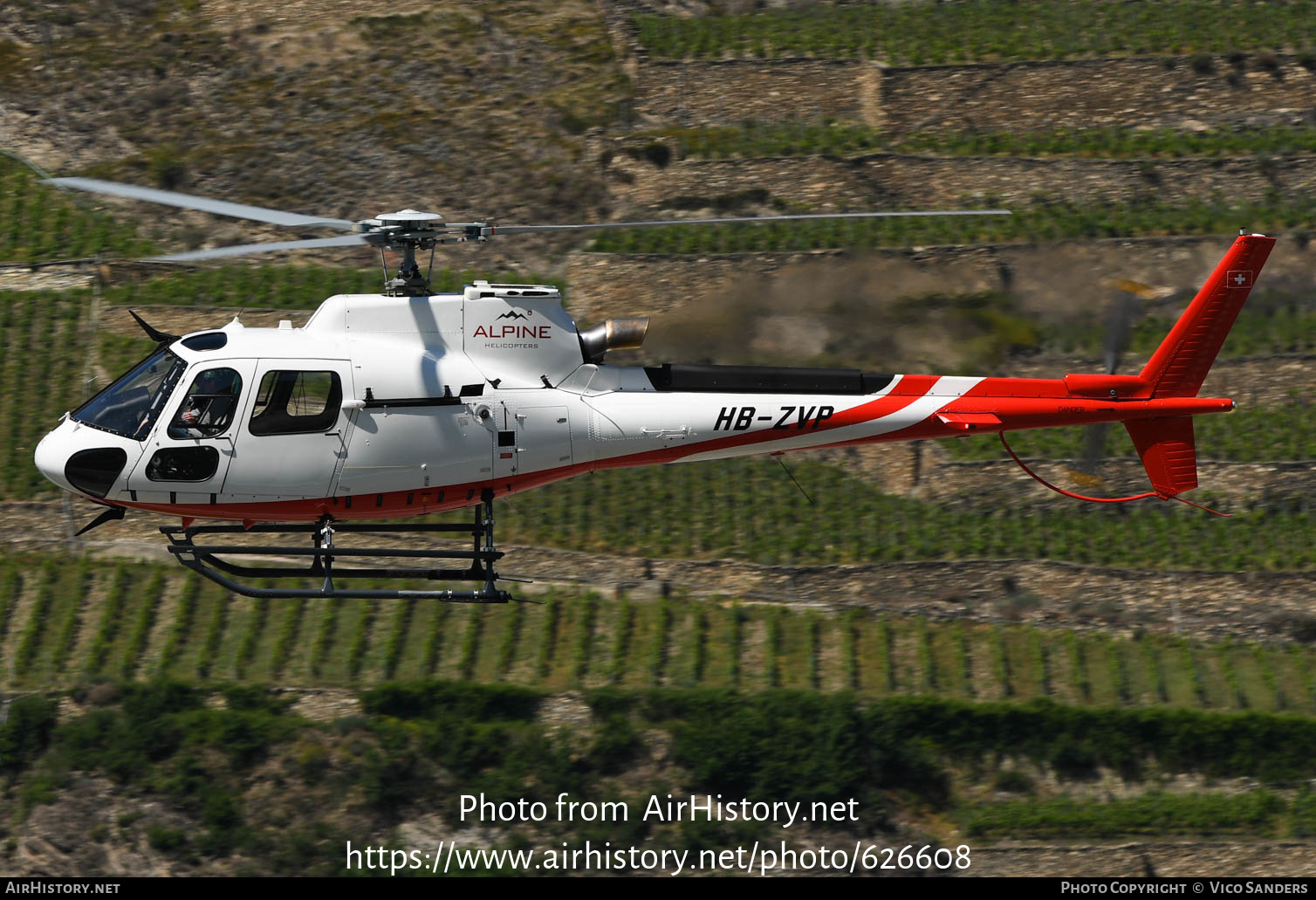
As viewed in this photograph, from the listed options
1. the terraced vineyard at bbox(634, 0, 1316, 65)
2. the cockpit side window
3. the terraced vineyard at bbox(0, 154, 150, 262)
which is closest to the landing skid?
the cockpit side window

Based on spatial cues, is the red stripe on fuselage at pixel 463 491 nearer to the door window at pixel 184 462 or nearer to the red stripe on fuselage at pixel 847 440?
the red stripe on fuselage at pixel 847 440

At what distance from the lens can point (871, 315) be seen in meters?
23.1

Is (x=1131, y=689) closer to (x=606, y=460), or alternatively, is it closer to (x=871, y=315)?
(x=871, y=315)

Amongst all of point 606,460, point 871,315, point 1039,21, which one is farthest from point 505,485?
point 1039,21

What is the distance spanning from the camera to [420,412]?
47.0ft

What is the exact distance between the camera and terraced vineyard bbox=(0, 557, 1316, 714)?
26.9 metres

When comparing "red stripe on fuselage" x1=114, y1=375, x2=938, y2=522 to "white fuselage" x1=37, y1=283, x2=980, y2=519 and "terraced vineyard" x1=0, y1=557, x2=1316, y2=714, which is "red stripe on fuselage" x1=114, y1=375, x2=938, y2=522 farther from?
"terraced vineyard" x1=0, y1=557, x2=1316, y2=714

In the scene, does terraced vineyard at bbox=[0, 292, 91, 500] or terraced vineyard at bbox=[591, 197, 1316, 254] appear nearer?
terraced vineyard at bbox=[0, 292, 91, 500]

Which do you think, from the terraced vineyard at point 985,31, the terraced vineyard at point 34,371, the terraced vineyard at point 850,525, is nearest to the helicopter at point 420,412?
the terraced vineyard at point 850,525

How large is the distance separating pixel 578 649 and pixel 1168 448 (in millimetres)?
13829

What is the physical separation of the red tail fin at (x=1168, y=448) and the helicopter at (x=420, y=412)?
0.68 meters

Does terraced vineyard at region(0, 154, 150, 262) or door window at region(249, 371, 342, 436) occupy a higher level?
door window at region(249, 371, 342, 436)

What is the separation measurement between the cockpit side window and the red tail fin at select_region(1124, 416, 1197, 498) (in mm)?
9062

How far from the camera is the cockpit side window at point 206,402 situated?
46.1 feet
